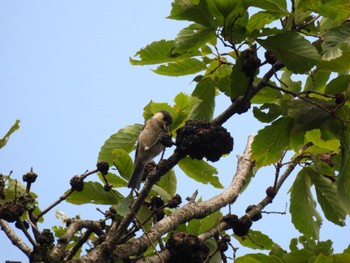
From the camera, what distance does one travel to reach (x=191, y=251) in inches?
123

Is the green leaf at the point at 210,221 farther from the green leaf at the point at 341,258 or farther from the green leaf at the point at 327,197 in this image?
the green leaf at the point at 341,258

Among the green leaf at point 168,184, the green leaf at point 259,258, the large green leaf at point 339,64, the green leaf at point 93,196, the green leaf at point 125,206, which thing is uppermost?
the large green leaf at point 339,64

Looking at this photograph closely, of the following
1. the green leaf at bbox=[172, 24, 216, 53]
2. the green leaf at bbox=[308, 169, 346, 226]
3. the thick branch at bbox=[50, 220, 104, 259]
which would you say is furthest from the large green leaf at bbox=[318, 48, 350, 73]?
the thick branch at bbox=[50, 220, 104, 259]

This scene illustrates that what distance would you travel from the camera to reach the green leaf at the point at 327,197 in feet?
13.3

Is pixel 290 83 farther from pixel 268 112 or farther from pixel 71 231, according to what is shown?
pixel 71 231

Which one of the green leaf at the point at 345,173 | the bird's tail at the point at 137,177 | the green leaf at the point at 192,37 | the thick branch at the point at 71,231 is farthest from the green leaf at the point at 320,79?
the thick branch at the point at 71,231

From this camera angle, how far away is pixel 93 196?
3.73m

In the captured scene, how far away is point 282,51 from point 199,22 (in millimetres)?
527

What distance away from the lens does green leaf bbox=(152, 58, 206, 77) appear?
3775 millimetres

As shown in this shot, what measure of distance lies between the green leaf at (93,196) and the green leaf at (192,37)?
1136 mm

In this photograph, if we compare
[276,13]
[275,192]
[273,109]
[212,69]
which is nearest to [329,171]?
[275,192]

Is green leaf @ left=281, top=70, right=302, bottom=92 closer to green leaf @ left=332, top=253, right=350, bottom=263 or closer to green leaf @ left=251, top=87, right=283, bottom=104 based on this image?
green leaf @ left=251, top=87, right=283, bottom=104

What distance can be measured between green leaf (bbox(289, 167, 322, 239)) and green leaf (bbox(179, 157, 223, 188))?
1.97 ft

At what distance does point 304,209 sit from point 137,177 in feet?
4.34
